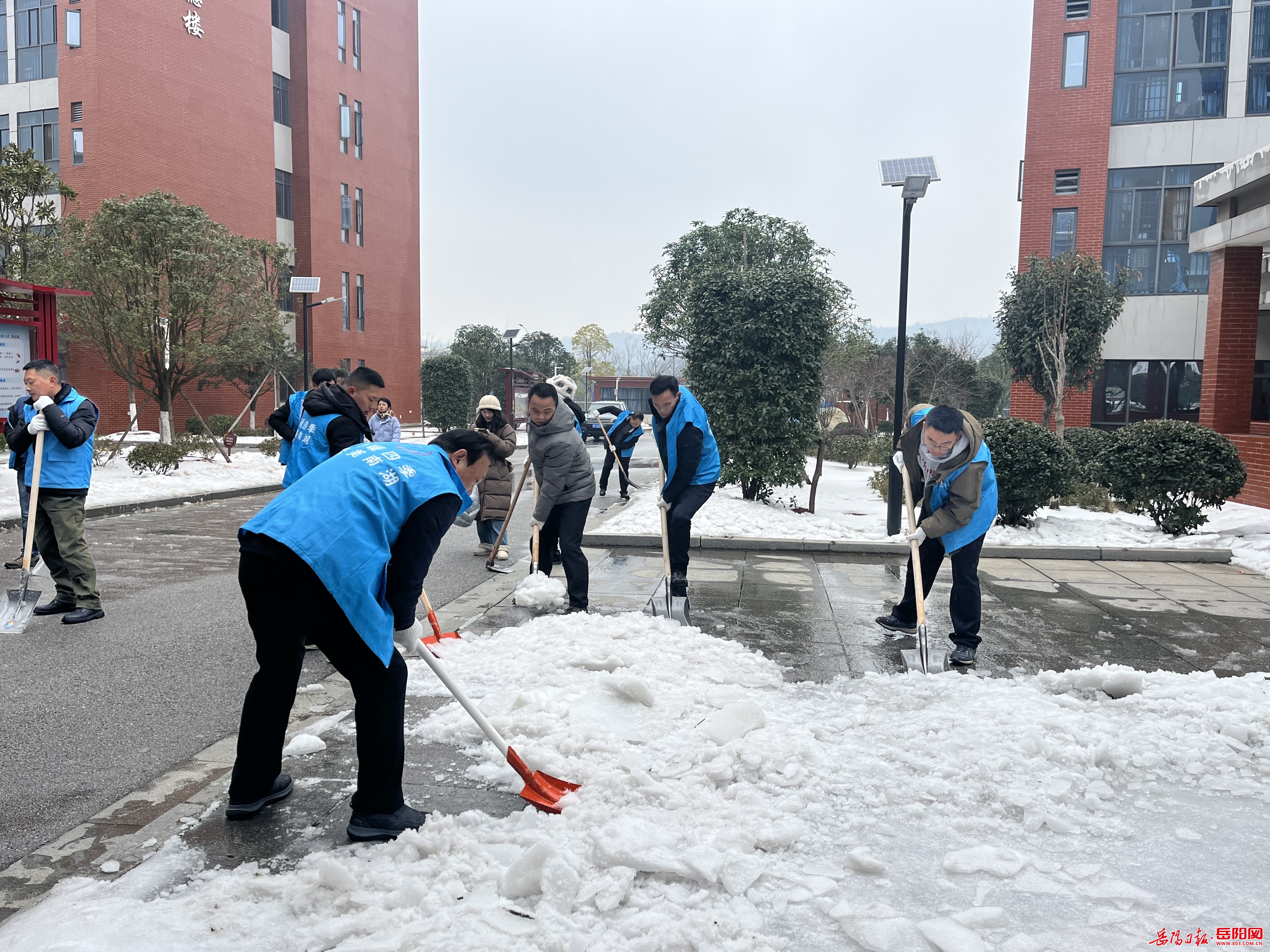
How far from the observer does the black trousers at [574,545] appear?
6.52m

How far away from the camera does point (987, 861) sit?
2.81 metres

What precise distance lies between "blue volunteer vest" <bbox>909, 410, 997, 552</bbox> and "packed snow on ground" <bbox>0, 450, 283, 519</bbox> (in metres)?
11.0

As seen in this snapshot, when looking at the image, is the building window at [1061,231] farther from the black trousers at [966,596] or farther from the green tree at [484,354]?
the green tree at [484,354]

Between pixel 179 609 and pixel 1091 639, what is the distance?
6.62 meters

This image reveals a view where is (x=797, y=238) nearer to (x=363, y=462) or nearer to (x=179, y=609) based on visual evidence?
(x=179, y=609)

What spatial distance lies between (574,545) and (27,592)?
12.2 feet

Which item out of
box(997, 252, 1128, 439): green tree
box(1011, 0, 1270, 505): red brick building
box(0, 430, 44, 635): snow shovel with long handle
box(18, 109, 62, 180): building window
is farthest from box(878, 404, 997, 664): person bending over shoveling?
box(18, 109, 62, 180): building window

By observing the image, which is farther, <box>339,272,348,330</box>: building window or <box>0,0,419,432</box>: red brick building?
<box>339,272,348,330</box>: building window

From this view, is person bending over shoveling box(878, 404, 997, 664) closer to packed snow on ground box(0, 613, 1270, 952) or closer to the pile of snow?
packed snow on ground box(0, 613, 1270, 952)

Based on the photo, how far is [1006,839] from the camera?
2.99 meters

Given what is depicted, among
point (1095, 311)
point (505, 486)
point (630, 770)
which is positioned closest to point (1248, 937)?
point (630, 770)

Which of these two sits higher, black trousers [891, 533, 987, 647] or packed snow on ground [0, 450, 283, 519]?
black trousers [891, 533, 987, 647]

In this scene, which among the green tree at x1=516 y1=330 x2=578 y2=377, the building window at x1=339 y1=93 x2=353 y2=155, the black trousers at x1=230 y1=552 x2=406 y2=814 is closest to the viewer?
the black trousers at x1=230 y1=552 x2=406 y2=814

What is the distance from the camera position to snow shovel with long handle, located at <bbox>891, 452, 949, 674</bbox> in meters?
5.18
